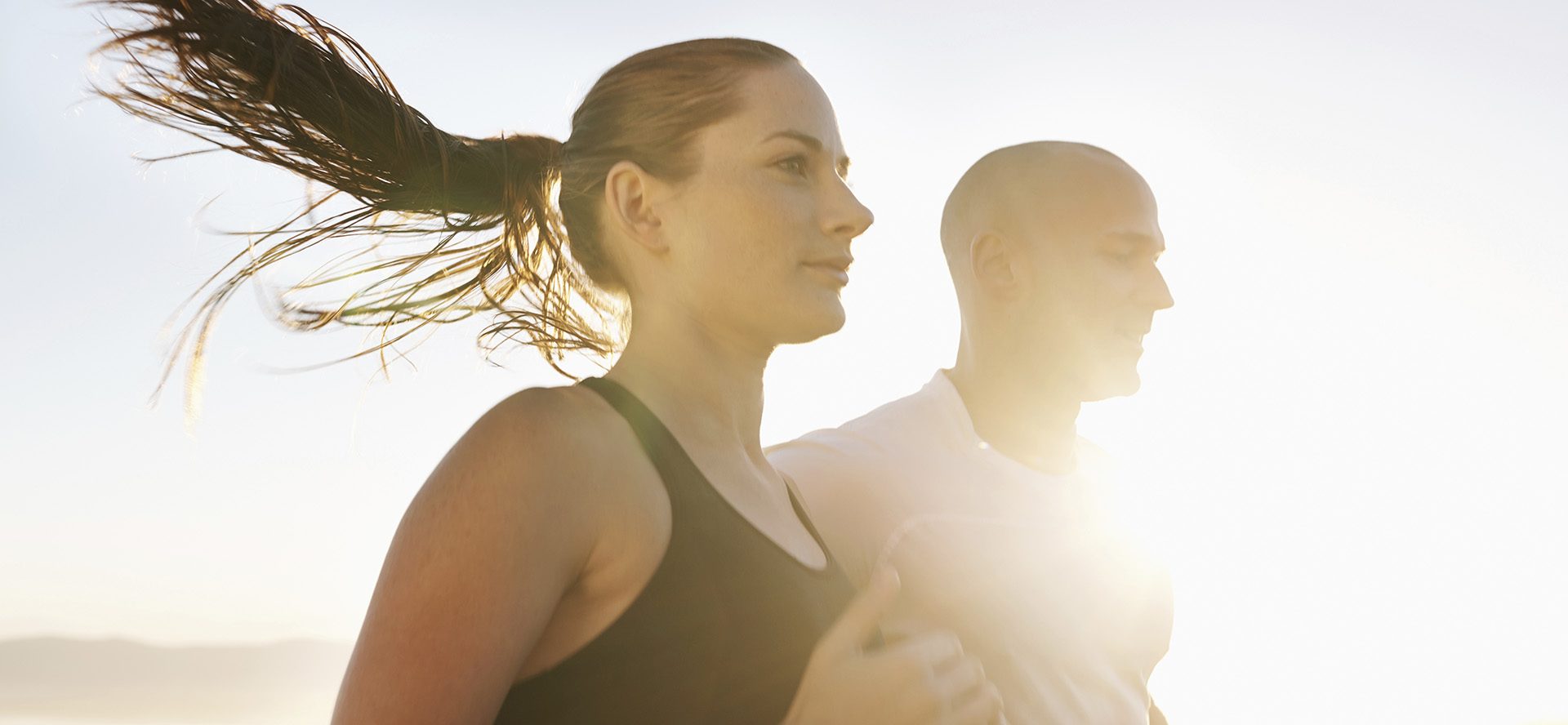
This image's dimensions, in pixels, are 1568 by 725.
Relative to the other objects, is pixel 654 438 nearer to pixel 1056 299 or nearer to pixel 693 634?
pixel 693 634

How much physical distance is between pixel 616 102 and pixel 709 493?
77cm

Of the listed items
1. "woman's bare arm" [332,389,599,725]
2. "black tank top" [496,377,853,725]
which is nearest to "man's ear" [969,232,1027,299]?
"black tank top" [496,377,853,725]

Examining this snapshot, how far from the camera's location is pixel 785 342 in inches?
85.0

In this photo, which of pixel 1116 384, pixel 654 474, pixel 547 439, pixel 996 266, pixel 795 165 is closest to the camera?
pixel 547 439

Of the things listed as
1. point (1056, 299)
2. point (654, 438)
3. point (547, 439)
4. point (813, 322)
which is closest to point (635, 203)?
point (813, 322)

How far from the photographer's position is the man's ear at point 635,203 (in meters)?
2.15

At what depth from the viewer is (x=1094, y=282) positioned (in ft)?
11.8

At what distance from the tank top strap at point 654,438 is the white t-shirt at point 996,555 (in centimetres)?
108

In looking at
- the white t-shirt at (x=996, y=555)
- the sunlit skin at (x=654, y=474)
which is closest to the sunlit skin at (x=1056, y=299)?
the white t-shirt at (x=996, y=555)

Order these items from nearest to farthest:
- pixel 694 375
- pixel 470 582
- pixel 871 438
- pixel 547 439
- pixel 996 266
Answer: pixel 470 582, pixel 547 439, pixel 694 375, pixel 871 438, pixel 996 266

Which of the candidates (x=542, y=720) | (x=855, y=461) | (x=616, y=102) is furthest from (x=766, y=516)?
(x=855, y=461)

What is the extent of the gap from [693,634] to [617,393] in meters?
0.39

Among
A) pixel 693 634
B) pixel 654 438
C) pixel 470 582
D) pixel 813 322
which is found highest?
pixel 813 322

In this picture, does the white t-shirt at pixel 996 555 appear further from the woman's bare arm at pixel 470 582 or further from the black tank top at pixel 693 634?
the woman's bare arm at pixel 470 582
